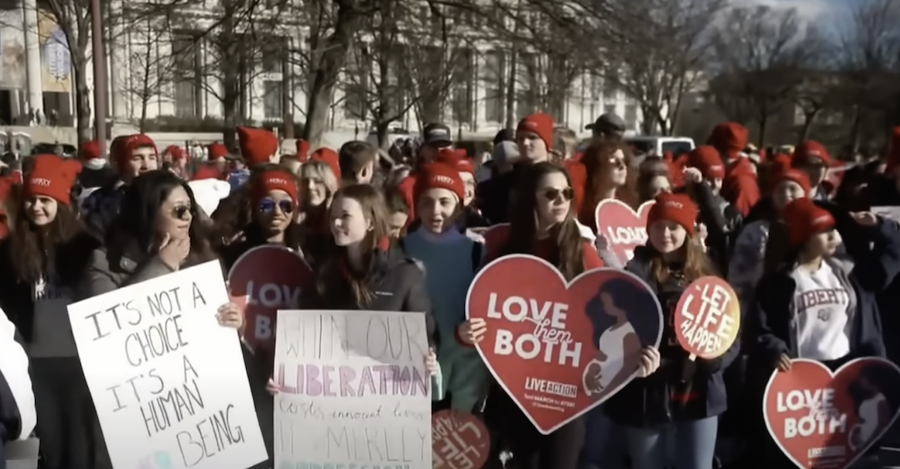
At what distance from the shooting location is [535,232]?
3891 millimetres

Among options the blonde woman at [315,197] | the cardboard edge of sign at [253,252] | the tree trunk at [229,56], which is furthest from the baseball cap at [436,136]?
the tree trunk at [229,56]

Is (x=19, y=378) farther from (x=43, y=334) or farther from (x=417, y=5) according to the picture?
(x=417, y=5)

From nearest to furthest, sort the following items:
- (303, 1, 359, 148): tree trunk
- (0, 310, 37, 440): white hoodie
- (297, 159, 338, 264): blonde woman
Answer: (0, 310, 37, 440): white hoodie
(297, 159, 338, 264): blonde woman
(303, 1, 359, 148): tree trunk

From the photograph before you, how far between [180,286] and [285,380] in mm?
597

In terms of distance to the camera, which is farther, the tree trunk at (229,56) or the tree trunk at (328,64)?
the tree trunk at (328,64)

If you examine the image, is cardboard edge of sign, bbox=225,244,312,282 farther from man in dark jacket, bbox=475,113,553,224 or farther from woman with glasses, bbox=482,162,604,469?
man in dark jacket, bbox=475,113,553,224

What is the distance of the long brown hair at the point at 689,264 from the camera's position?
383 centimetres

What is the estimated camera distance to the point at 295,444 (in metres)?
3.87

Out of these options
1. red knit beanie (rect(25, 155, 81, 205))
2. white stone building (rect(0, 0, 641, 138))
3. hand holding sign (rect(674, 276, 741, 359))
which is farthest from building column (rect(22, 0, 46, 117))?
hand holding sign (rect(674, 276, 741, 359))

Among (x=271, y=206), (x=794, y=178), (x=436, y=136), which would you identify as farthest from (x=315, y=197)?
(x=436, y=136)

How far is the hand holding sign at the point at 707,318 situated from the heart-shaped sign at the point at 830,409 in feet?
1.48

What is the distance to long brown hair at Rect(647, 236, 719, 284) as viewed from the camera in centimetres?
383

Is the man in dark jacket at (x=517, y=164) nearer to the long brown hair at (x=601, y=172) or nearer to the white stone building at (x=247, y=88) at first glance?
the long brown hair at (x=601, y=172)

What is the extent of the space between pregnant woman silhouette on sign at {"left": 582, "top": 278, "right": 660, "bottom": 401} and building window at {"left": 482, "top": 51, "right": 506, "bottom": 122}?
2198 cm
